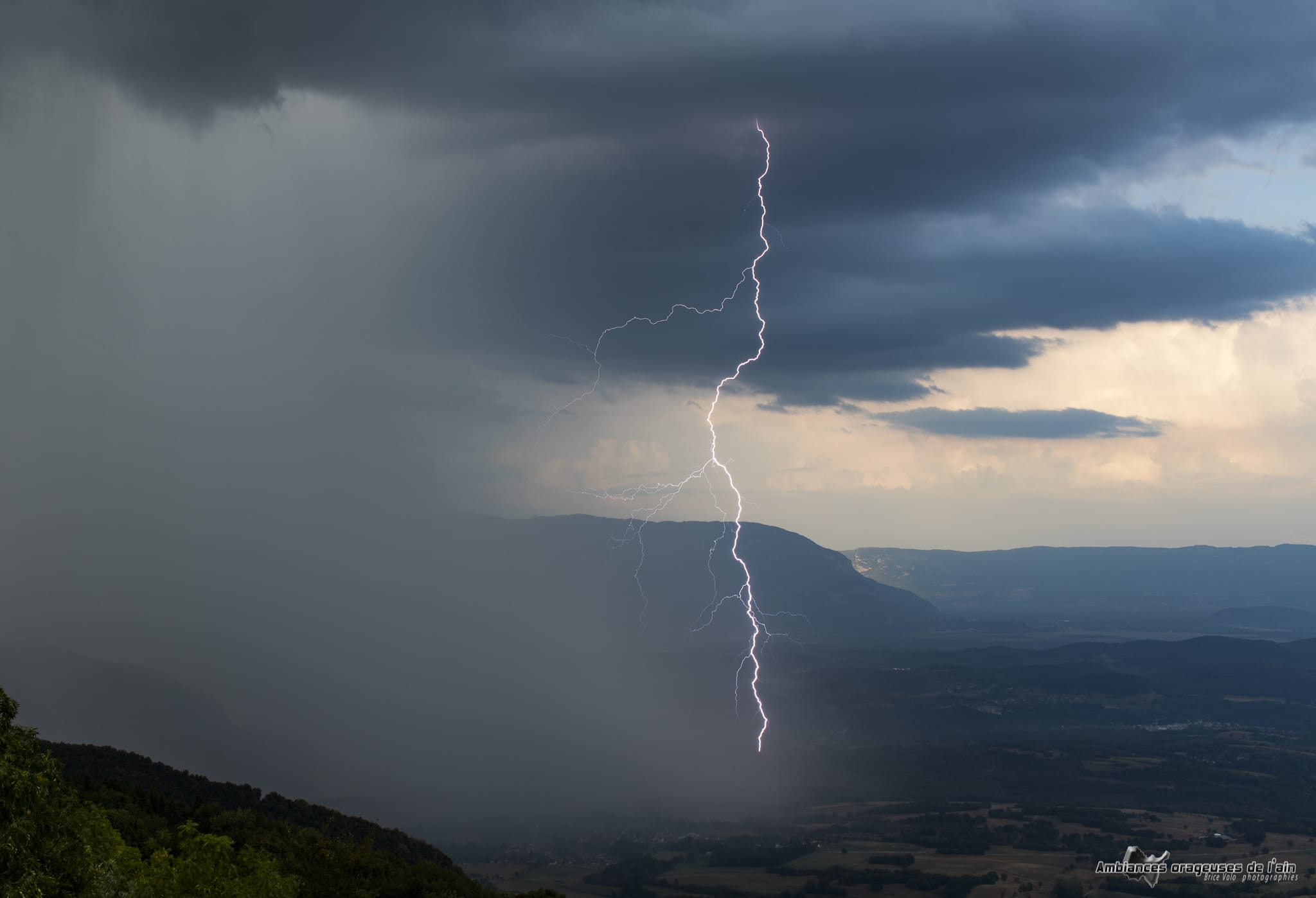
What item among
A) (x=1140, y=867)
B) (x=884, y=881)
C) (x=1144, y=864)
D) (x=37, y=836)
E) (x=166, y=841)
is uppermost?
(x=37, y=836)

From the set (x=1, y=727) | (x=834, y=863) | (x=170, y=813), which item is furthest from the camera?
(x=834, y=863)

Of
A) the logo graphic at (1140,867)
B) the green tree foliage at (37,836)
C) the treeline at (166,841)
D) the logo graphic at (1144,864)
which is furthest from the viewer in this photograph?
the logo graphic at (1140,867)

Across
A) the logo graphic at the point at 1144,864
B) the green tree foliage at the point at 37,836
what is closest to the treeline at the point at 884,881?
the logo graphic at the point at 1144,864

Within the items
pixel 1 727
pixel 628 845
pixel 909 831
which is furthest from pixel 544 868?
pixel 1 727

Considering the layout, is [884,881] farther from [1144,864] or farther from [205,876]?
[205,876]

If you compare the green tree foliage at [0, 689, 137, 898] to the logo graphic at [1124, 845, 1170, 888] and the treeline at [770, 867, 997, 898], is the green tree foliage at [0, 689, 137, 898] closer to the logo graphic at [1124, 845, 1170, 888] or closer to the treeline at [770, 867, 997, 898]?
the treeline at [770, 867, 997, 898]

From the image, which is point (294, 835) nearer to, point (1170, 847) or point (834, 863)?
point (834, 863)

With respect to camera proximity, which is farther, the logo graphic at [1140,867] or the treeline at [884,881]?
the logo graphic at [1140,867]

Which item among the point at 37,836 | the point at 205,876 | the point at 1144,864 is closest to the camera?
the point at 37,836

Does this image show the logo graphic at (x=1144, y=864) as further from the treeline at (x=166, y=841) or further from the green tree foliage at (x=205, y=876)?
the green tree foliage at (x=205, y=876)

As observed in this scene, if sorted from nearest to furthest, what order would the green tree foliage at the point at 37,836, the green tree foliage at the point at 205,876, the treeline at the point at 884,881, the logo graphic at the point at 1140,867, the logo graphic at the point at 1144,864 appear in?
the green tree foliage at the point at 37,836, the green tree foliage at the point at 205,876, the treeline at the point at 884,881, the logo graphic at the point at 1144,864, the logo graphic at the point at 1140,867

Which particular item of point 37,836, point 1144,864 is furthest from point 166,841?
point 1144,864
